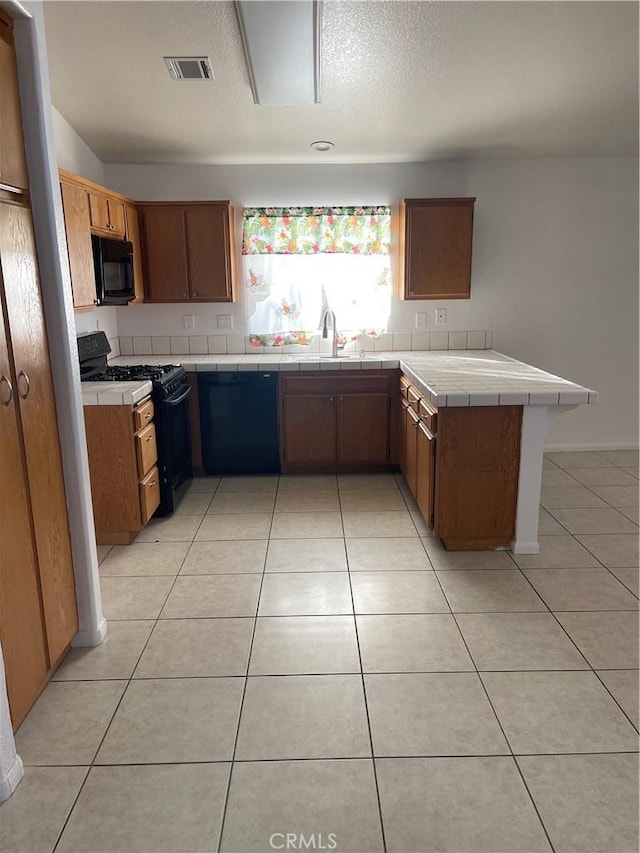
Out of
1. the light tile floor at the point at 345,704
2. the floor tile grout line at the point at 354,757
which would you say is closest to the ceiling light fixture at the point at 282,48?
the light tile floor at the point at 345,704

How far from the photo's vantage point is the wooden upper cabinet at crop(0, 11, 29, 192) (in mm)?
1742

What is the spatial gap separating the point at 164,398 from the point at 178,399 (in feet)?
0.71

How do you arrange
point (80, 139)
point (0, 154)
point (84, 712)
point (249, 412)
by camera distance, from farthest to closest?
1. point (249, 412)
2. point (80, 139)
3. point (84, 712)
4. point (0, 154)

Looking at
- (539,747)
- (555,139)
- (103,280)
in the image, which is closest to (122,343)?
(103,280)

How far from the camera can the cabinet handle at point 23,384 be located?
181 centimetres

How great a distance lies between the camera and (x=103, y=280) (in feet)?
11.8

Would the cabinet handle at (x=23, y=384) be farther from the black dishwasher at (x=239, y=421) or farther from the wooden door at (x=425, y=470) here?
the black dishwasher at (x=239, y=421)

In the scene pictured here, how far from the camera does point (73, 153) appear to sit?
3832 millimetres

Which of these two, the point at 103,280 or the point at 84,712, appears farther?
the point at 103,280

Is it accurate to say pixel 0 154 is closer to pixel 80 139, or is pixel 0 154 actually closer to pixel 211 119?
pixel 211 119

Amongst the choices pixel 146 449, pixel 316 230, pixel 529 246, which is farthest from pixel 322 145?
pixel 146 449

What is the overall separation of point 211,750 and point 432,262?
3540mm

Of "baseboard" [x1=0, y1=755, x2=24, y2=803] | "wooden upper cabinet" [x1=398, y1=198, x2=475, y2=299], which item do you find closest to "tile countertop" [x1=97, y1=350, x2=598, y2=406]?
"wooden upper cabinet" [x1=398, y1=198, x2=475, y2=299]

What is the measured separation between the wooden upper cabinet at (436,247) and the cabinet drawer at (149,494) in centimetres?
223
